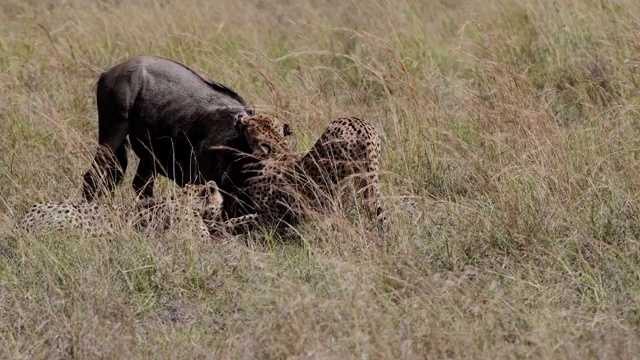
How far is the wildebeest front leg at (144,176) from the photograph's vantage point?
7.93 metres

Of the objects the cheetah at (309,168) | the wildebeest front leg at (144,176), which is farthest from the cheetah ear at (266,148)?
the wildebeest front leg at (144,176)

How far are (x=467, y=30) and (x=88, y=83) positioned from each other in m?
2.87

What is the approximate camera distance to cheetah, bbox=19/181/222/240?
266 inches

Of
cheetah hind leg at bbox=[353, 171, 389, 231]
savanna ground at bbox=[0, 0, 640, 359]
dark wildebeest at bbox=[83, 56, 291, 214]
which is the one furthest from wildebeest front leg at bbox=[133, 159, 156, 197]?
cheetah hind leg at bbox=[353, 171, 389, 231]

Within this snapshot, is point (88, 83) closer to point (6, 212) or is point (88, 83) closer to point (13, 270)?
point (6, 212)

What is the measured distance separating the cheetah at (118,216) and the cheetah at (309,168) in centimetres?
34

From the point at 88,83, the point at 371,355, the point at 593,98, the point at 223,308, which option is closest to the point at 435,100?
the point at 593,98

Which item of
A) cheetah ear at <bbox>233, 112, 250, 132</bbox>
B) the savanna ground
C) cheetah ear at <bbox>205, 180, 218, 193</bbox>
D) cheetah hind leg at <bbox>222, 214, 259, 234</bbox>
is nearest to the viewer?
the savanna ground

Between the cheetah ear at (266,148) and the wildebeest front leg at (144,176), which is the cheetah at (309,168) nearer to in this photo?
the cheetah ear at (266,148)

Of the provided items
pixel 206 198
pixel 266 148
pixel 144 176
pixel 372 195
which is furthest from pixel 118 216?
pixel 144 176

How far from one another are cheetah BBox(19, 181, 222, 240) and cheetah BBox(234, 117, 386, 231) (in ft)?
1.12

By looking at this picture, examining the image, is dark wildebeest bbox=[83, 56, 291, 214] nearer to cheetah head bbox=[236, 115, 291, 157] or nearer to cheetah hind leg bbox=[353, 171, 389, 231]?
cheetah head bbox=[236, 115, 291, 157]

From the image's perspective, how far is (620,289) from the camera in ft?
18.8

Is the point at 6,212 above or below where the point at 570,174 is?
below
